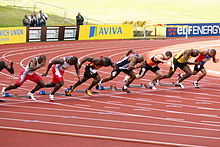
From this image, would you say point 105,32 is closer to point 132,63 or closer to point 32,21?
point 32,21

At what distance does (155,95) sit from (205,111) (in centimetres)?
312

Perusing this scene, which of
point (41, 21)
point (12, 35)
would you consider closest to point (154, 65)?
point (12, 35)

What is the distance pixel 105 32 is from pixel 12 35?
904 centimetres

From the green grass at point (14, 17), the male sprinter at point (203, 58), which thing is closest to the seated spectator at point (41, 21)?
the green grass at point (14, 17)

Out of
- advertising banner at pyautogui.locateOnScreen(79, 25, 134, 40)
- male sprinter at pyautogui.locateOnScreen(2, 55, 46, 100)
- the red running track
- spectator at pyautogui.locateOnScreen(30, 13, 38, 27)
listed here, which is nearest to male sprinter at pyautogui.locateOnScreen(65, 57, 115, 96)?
the red running track

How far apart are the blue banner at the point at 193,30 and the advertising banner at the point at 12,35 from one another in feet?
50.4

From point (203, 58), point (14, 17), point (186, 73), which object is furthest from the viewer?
point (14, 17)

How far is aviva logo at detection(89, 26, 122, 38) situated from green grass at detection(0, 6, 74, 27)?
640 centimetres

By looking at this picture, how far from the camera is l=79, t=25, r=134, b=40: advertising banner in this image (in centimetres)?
4104

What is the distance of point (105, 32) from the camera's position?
42469 millimetres

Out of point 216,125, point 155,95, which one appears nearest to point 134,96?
point 155,95

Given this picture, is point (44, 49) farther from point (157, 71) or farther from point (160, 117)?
point (160, 117)

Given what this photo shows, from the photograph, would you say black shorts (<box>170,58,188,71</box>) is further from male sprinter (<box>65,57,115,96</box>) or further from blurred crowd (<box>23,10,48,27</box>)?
blurred crowd (<box>23,10,48,27</box>)

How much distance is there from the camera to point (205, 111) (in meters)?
14.8
